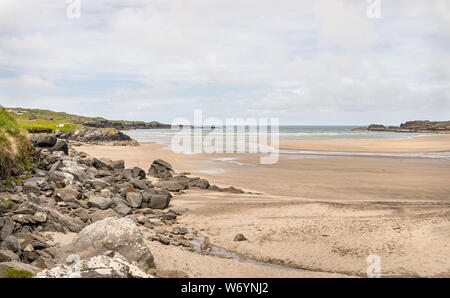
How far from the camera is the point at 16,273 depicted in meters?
6.17

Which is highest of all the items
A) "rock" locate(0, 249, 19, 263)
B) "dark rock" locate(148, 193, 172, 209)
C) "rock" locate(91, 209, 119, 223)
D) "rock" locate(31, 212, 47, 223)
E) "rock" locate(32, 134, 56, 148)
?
"rock" locate(32, 134, 56, 148)

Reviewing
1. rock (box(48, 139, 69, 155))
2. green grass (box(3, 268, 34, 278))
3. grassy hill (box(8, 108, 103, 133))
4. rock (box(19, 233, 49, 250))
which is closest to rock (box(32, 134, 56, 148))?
rock (box(48, 139, 69, 155))

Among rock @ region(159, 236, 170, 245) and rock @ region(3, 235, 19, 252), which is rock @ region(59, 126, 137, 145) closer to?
rock @ region(159, 236, 170, 245)

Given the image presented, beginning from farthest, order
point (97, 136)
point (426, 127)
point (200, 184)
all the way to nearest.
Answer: point (426, 127)
point (97, 136)
point (200, 184)

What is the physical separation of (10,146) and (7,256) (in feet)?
30.0

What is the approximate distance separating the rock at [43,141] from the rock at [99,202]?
39.0 feet

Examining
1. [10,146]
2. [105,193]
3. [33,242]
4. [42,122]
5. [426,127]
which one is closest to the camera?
[33,242]

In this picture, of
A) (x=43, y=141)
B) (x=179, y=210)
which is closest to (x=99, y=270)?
(x=179, y=210)

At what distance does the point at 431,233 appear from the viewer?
1299 centimetres

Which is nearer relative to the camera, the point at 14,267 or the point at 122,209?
the point at 14,267

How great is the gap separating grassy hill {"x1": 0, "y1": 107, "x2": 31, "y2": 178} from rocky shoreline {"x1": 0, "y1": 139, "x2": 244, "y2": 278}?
60 centimetres

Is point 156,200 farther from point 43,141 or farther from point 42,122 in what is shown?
point 42,122

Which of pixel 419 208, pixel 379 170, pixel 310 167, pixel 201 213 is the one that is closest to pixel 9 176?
pixel 201 213

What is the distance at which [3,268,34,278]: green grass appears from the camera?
606 cm
